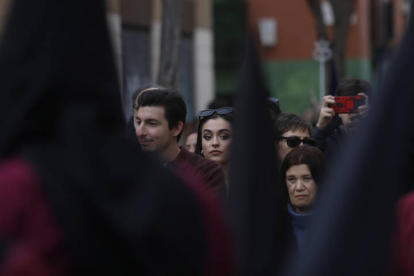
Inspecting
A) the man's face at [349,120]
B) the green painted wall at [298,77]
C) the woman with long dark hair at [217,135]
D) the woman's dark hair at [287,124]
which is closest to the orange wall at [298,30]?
the green painted wall at [298,77]

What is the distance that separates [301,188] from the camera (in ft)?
15.2

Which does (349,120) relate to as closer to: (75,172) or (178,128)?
→ (178,128)

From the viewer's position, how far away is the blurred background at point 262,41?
49.1 feet

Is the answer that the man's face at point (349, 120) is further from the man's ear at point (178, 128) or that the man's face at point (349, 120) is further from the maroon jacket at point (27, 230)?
the maroon jacket at point (27, 230)

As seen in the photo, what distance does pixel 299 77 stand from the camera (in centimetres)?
3025

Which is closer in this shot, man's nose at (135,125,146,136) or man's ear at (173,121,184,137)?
man's nose at (135,125,146,136)

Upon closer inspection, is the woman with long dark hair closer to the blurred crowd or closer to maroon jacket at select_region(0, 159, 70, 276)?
the blurred crowd

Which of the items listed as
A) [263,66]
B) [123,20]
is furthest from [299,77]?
[263,66]

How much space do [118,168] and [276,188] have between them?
38 cm

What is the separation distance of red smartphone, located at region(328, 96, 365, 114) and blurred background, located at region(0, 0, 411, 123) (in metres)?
1.27

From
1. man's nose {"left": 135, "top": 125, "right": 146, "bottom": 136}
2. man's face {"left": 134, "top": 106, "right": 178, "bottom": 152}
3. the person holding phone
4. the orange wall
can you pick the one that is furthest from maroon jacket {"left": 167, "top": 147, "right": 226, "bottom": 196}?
the orange wall

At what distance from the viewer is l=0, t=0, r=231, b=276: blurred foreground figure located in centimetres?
171

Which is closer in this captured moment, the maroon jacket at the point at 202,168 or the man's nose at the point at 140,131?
the maroon jacket at the point at 202,168

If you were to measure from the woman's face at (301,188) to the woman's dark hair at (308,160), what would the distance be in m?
0.02
